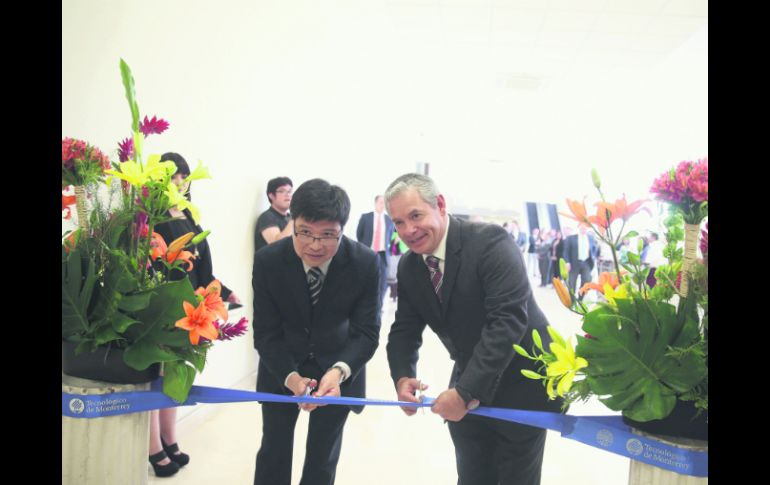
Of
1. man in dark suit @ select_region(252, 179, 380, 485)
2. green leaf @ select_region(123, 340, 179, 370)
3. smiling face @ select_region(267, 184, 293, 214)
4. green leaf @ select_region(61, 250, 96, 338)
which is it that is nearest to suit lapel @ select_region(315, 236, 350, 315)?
man in dark suit @ select_region(252, 179, 380, 485)

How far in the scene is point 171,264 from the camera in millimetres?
1438

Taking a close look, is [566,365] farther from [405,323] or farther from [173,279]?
[173,279]

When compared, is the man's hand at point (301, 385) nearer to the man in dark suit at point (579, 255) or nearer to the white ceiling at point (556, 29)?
the white ceiling at point (556, 29)

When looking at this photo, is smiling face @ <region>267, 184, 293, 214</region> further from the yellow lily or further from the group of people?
the yellow lily

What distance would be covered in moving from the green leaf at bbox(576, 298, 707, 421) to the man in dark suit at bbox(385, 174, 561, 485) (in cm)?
38

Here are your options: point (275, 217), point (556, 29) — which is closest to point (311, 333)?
point (275, 217)

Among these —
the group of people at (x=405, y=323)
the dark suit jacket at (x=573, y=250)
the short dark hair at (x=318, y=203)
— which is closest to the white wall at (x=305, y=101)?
the group of people at (x=405, y=323)

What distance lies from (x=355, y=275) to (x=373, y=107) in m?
7.24

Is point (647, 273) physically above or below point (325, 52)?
below

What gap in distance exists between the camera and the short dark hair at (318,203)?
1.69 m

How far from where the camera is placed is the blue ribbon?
117cm

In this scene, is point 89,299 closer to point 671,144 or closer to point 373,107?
point 373,107

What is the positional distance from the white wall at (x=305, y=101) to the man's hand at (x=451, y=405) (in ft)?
2.82
